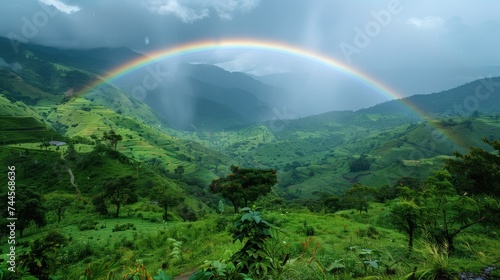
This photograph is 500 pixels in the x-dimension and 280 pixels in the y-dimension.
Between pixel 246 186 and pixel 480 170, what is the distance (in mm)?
29434

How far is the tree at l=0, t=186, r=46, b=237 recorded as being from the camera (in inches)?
1324

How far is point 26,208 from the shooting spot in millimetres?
33938

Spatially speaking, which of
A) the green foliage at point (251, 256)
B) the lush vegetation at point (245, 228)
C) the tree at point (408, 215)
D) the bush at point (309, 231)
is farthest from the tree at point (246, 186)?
the green foliage at point (251, 256)

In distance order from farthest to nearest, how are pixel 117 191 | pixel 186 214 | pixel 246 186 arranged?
pixel 186 214 < pixel 117 191 < pixel 246 186

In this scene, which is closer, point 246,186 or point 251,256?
point 251,256

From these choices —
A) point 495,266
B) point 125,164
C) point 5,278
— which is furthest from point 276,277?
point 125,164

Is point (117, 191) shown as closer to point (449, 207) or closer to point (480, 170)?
point (449, 207)

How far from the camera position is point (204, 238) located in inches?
775

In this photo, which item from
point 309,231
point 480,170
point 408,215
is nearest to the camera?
point 408,215

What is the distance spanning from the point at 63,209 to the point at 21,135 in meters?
107

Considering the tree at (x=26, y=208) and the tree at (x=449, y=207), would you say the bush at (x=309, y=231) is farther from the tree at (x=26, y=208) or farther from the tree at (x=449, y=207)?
the tree at (x=26, y=208)

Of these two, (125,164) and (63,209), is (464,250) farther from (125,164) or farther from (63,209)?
(125,164)

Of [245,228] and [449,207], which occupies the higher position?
[245,228]

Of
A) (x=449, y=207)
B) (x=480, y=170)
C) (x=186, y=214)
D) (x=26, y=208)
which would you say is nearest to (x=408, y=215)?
(x=449, y=207)
